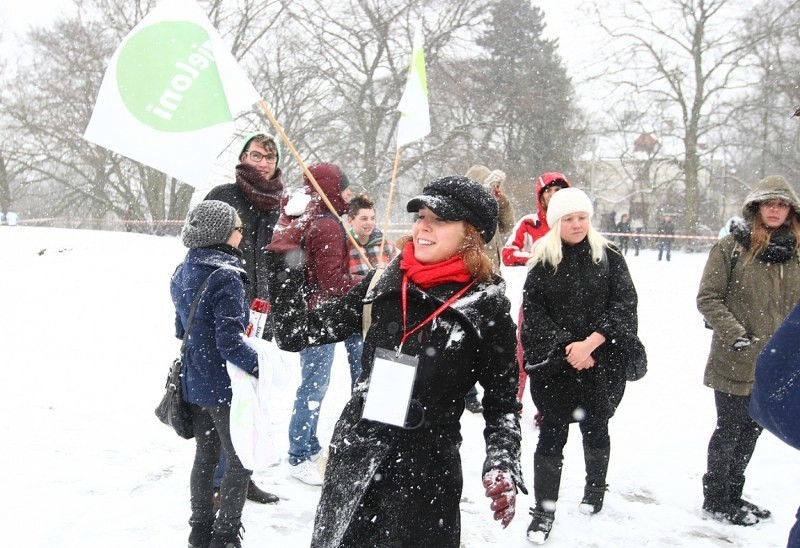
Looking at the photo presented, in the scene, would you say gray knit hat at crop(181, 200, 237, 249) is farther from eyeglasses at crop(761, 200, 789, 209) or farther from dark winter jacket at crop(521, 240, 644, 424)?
eyeglasses at crop(761, 200, 789, 209)

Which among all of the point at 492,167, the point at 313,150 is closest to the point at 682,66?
the point at 492,167

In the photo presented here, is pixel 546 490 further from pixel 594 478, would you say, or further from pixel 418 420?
pixel 418 420

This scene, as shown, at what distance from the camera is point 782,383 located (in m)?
1.43

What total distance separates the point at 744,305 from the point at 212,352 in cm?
309

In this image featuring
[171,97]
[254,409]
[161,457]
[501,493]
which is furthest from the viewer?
[161,457]

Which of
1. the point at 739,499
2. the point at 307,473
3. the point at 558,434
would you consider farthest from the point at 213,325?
the point at 739,499

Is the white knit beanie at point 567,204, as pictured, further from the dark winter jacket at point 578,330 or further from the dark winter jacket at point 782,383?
the dark winter jacket at point 782,383

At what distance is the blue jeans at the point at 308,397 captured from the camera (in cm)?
427

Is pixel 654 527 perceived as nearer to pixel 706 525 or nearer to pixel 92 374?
pixel 706 525

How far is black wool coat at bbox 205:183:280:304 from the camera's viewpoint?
3916 mm

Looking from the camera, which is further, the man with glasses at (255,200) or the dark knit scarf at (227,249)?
the man with glasses at (255,200)

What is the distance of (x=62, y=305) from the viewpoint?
28.7ft

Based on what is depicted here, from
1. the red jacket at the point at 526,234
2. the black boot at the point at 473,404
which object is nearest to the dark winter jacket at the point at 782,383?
the red jacket at the point at 526,234

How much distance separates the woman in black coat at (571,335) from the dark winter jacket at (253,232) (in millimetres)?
1609
